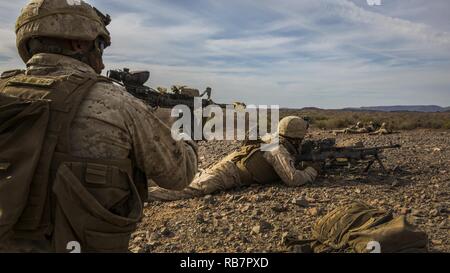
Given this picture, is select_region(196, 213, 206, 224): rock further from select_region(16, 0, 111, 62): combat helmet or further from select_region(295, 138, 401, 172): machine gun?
select_region(16, 0, 111, 62): combat helmet

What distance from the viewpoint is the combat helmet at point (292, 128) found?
6454 millimetres

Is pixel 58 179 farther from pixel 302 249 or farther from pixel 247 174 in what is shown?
pixel 247 174

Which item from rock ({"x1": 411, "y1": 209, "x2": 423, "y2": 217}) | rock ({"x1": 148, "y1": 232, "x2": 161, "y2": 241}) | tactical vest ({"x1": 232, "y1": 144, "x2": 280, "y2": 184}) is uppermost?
tactical vest ({"x1": 232, "y1": 144, "x2": 280, "y2": 184})

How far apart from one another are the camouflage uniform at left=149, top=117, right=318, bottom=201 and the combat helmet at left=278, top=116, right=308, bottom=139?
0.17m

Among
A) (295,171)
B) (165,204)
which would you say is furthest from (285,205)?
(165,204)

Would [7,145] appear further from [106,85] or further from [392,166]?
[392,166]

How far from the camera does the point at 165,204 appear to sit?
18.7 ft

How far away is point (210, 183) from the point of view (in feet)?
19.9

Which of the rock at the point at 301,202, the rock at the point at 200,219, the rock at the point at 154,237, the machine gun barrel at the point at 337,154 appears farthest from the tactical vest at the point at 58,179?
the machine gun barrel at the point at 337,154

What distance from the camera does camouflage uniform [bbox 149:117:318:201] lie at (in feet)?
19.5

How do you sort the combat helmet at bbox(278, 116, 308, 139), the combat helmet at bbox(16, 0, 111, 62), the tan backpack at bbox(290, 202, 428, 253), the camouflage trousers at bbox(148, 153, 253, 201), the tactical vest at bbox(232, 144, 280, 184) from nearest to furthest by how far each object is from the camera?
the combat helmet at bbox(16, 0, 111, 62), the tan backpack at bbox(290, 202, 428, 253), the camouflage trousers at bbox(148, 153, 253, 201), the tactical vest at bbox(232, 144, 280, 184), the combat helmet at bbox(278, 116, 308, 139)

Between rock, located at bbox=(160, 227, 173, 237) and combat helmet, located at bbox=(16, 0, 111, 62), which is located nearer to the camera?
combat helmet, located at bbox=(16, 0, 111, 62)

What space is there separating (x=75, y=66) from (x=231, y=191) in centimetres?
415

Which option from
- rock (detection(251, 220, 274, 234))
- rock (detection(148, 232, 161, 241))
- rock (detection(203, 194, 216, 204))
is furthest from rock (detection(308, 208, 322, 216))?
rock (detection(148, 232, 161, 241))
